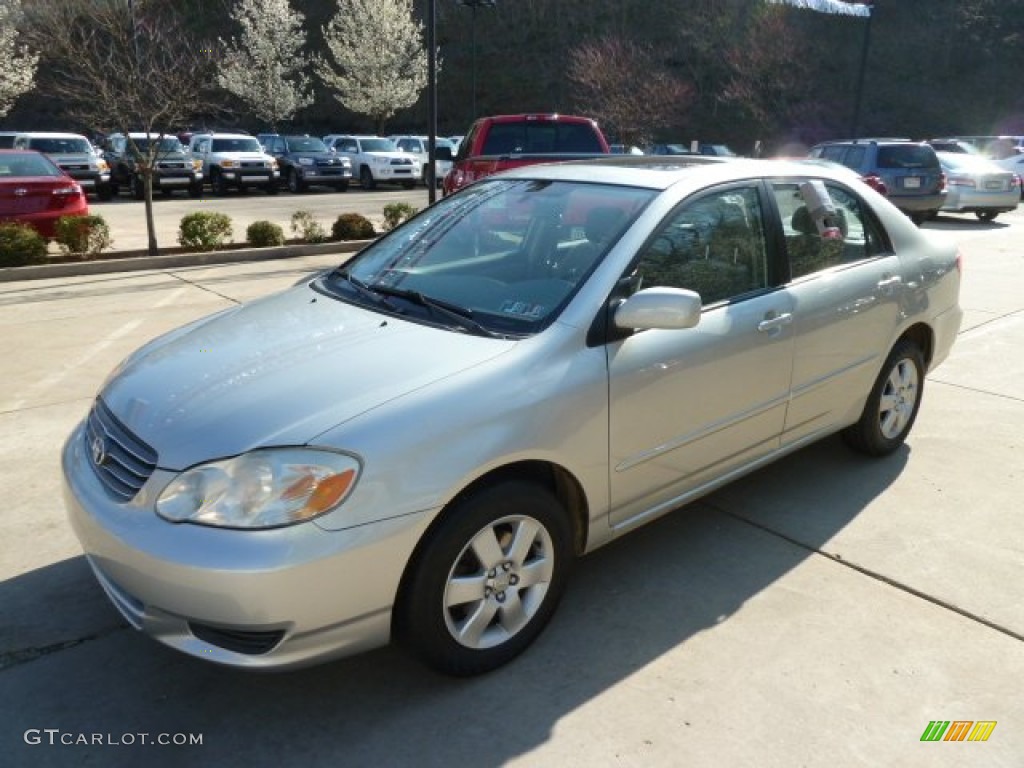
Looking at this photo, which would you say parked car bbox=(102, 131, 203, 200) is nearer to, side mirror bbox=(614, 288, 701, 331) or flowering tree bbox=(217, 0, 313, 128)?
flowering tree bbox=(217, 0, 313, 128)

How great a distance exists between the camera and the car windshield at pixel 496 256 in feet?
9.68

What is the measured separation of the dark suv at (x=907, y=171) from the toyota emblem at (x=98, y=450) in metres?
14.8

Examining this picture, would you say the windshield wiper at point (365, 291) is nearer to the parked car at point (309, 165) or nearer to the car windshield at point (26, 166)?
the car windshield at point (26, 166)

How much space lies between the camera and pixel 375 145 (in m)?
26.9

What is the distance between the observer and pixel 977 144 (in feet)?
92.7

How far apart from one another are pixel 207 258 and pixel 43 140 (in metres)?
12.7

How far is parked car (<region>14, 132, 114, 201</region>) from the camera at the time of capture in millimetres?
19922

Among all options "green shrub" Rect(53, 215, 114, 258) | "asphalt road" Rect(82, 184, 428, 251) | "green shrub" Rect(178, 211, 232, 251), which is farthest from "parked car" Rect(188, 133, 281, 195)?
"green shrub" Rect(53, 215, 114, 258)

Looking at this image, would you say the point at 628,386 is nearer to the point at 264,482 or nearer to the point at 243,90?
the point at 264,482

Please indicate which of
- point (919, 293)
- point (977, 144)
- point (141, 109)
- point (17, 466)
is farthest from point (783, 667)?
point (977, 144)

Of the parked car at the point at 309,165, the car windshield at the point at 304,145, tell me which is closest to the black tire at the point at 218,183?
the parked car at the point at 309,165

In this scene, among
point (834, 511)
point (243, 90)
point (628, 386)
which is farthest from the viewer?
point (243, 90)

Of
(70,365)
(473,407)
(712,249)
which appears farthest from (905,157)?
(473,407)

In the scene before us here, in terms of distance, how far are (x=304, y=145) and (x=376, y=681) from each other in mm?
25075
